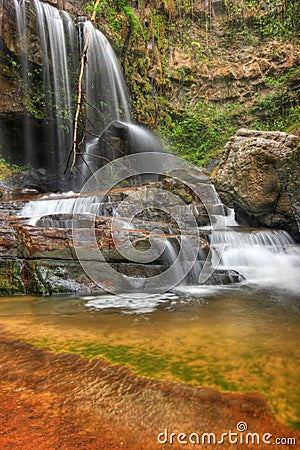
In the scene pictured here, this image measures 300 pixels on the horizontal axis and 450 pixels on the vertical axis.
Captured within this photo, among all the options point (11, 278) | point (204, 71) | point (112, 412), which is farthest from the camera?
point (204, 71)

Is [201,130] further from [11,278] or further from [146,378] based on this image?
[146,378]

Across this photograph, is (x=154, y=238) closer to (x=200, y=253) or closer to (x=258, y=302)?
(x=200, y=253)

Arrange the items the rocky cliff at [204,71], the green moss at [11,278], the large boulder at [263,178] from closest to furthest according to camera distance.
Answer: the green moss at [11,278]
the large boulder at [263,178]
the rocky cliff at [204,71]

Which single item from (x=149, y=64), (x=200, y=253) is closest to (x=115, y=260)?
(x=200, y=253)

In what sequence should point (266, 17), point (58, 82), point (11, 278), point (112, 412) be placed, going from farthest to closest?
point (266, 17)
point (58, 82)
point (11, 278)
point (112, 412)

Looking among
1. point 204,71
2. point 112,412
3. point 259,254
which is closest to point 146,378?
point 112,412

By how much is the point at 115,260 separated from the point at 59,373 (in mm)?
2657

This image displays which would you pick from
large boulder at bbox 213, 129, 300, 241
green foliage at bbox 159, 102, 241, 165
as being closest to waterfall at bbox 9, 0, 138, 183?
green foliage at bbox 159, 102, 241, 165

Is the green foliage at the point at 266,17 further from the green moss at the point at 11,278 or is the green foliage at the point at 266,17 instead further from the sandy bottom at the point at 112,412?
the sandy bottom at the point at 112,412

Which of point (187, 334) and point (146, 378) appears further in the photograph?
point (187, 334)

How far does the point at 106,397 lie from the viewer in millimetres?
1496

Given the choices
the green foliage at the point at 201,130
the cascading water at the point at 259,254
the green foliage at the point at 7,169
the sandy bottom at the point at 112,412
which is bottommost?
the cascading water at the point at 259,254

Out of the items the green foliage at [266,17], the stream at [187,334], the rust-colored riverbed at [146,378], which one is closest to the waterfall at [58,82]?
the stream at [187,334]

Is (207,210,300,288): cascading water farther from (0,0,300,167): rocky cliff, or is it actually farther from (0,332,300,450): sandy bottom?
(0,0,300,167): rocky cliff
